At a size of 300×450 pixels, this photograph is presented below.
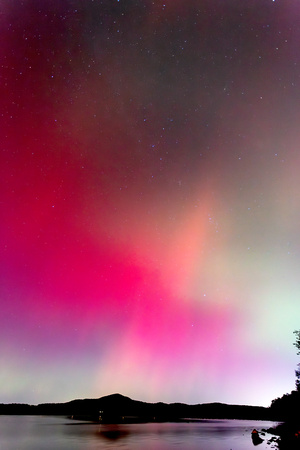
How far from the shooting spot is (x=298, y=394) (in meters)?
64.1

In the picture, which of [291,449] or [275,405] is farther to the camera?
[275,405]

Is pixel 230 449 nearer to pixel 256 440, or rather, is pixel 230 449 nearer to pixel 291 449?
pixel 256 440

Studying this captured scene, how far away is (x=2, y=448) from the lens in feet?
227

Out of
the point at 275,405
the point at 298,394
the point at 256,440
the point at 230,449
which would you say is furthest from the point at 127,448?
the point at 275,405

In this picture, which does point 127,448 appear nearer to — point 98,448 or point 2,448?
point 98,448

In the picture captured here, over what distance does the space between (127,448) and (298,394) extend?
103 feet

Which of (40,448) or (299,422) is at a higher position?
(299,422)

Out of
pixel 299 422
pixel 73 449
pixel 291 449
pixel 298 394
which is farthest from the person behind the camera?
pixel 299 422

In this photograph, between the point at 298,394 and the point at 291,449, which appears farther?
the point at 298,394

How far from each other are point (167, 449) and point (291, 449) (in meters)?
34.2

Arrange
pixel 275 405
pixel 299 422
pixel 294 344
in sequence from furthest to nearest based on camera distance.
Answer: pixel 275 405, pixel 299 422, pixel 294 344

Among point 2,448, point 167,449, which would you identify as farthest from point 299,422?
point 2,448

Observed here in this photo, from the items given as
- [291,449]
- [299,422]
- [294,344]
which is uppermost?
[294,344]

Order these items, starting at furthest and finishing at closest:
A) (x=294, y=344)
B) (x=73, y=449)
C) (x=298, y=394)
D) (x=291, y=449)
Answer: (x=73, y=449) → (x=298, y=394) → (x=294, y=344) → (x=291, y=449)
